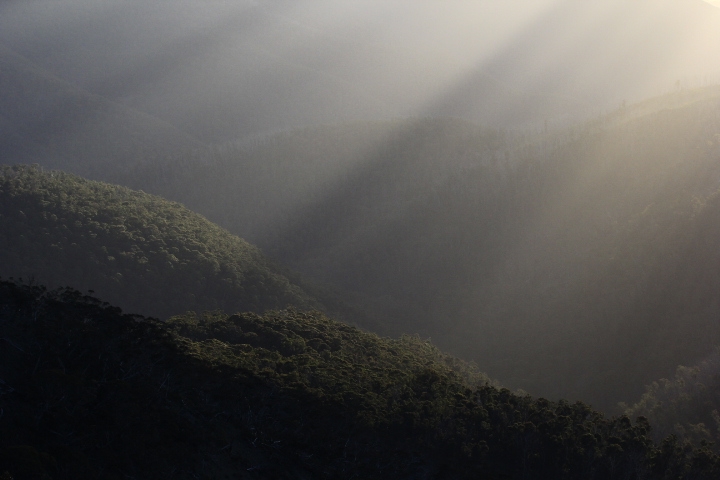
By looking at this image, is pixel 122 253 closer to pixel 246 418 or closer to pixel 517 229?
pixel 246 418

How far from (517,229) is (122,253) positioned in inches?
2267

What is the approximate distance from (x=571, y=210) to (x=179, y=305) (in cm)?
5566

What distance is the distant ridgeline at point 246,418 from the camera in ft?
71.6

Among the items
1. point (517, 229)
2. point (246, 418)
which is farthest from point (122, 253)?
point (517, 229)

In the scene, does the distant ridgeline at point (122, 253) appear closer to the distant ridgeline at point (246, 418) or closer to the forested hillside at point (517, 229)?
the forested hillside at point (517, 229)

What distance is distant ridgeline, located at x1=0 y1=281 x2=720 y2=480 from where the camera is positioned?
21.8 metres

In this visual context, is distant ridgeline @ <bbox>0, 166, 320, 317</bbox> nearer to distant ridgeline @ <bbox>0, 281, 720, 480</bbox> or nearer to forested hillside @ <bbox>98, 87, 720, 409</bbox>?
forested hillside @ <bbox>98, 87, 720, 409</bbox>

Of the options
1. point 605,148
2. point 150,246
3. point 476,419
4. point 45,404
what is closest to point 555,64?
point 605,148

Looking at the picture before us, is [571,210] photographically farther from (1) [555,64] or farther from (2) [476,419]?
(1) [555,64]

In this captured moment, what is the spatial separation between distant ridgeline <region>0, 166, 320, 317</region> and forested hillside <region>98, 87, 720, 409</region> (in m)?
18.9

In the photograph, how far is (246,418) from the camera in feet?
89.7

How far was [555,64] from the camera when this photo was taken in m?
188

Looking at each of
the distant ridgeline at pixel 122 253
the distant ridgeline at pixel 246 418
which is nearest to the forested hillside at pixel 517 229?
the distant ridgeline at pixel 122 253

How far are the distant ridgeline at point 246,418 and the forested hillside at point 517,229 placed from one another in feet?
91.5
